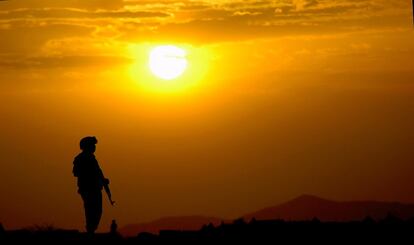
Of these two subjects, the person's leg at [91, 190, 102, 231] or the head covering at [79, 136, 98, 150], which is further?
the person's leg at [91, 190, 102, 231]

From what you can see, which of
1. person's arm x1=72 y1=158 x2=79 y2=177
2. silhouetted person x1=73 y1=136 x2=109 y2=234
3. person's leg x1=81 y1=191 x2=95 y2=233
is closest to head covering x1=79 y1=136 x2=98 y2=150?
silhouetted person x1=73 y1=136 x2=109 y2=234

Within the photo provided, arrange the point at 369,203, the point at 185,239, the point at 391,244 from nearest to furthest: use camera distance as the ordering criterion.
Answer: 1. the point at 391,244
2. the point at 185,239
3. the point at 369,203

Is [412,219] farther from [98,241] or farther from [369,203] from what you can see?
[369,203]

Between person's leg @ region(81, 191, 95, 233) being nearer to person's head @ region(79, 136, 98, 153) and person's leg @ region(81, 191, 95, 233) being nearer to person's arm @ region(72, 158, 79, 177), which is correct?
person's arm @ region(72, 158, 79, 177)

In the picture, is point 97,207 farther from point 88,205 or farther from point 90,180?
point 90,180

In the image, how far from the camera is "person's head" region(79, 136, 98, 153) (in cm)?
2775

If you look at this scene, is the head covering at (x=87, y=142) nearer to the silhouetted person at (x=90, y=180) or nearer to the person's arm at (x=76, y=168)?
the silhouetted person at (x=90, y=180)

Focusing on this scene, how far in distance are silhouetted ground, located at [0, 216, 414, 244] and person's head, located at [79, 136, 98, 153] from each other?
67.4 inches

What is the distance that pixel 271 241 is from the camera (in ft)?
84.8

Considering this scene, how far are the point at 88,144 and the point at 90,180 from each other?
754 mm

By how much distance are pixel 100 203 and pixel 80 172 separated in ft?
2.60

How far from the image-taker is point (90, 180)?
2806 centimetres

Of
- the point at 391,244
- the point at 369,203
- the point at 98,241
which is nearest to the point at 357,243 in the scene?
the point at 391,244

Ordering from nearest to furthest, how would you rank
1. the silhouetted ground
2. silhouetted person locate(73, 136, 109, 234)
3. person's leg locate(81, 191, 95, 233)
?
the silhouetted ground → silhouetted person locate(73, 136, 109, 234) → person's leg locate(81, 191, 95, 233)
